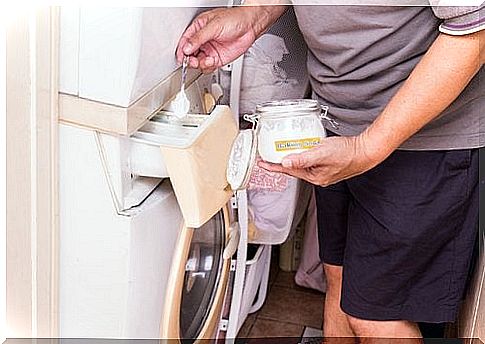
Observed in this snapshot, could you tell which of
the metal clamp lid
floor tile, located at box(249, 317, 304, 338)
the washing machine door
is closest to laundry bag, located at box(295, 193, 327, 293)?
floor tile, located at box(249, 317, 304, 338)

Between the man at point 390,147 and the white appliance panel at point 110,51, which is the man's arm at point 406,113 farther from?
the white appliance panel at point 110,51

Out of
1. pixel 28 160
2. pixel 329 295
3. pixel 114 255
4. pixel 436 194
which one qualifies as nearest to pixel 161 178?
pixel 114 255

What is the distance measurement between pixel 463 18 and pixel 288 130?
0.29 m

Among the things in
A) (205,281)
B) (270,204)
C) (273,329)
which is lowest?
(273,329)

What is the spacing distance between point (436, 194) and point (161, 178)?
0.44m

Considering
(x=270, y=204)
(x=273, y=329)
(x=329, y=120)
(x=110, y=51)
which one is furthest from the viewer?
(x=273, y=329)

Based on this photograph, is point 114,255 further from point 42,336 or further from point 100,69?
point 100,69

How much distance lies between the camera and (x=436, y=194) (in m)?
1.38

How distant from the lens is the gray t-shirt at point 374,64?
4.14 ft

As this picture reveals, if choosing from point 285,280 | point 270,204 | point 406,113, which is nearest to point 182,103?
point 406,113

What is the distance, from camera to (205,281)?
162 cm

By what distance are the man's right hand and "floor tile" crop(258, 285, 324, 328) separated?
791 mm

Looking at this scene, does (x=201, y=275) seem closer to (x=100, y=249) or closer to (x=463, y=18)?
(x=100, y=249)

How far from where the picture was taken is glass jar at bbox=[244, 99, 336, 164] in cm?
125
